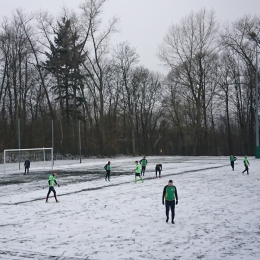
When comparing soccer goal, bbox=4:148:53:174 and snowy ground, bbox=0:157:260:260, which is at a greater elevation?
soccer goal, bbox=4:148:53:174

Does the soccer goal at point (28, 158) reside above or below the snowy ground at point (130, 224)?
above

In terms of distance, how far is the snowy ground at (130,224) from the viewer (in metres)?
11.1

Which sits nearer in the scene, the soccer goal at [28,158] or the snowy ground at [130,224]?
the snowy ground at [130,224]

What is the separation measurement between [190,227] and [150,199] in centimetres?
642

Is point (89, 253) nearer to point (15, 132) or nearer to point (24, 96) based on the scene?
point (15, 132)

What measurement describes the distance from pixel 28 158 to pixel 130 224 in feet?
124

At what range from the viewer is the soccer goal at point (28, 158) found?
47.0 meters

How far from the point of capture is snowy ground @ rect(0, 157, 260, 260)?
11086 mm

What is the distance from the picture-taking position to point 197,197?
2053cm

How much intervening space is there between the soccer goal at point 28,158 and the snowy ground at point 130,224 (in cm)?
2255

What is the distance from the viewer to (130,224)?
14.6 m

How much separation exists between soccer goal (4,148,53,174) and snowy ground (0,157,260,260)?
2255cm

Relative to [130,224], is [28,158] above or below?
above

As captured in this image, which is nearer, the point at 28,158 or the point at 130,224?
the point at 130,224
